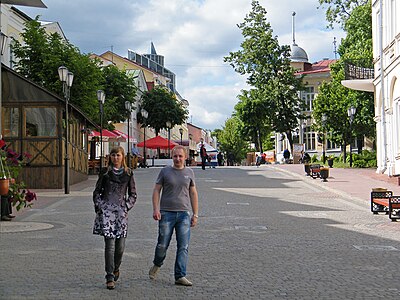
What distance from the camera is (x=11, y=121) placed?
24.1 m

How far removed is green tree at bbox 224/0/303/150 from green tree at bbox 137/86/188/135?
9568 mm

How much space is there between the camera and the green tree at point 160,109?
216 ft

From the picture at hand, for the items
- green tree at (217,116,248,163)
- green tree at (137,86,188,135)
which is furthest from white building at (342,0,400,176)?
green tree at (217,116,248,163)

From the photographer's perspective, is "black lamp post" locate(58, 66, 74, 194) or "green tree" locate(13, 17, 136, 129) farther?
"green tree" locate(13, 17, 136, 129)

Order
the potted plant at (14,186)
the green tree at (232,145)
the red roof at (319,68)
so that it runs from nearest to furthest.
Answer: the potted plant at (14,186)
the red roof at (319,68)
the green tree at (232,145)

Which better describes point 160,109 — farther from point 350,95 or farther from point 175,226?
point 175,226

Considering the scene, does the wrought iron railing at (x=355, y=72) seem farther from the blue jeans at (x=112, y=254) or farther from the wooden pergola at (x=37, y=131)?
the blue jeans at (x=112, y=254)

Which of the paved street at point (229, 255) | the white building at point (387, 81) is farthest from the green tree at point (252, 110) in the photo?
the paved street at point (229, 255)

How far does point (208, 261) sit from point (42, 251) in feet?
8.94

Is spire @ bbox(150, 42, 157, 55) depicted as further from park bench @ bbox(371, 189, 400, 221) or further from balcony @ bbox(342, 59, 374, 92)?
park bench @ bbox(371, 189, 400, 221)

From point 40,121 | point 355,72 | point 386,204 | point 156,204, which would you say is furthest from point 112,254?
point 355,72

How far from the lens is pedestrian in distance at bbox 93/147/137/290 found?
7.49m

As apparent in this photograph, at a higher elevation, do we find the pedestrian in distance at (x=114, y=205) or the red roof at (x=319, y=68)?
the red roof at (x=319, y=68)

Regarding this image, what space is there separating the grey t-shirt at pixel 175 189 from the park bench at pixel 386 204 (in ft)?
25.8
